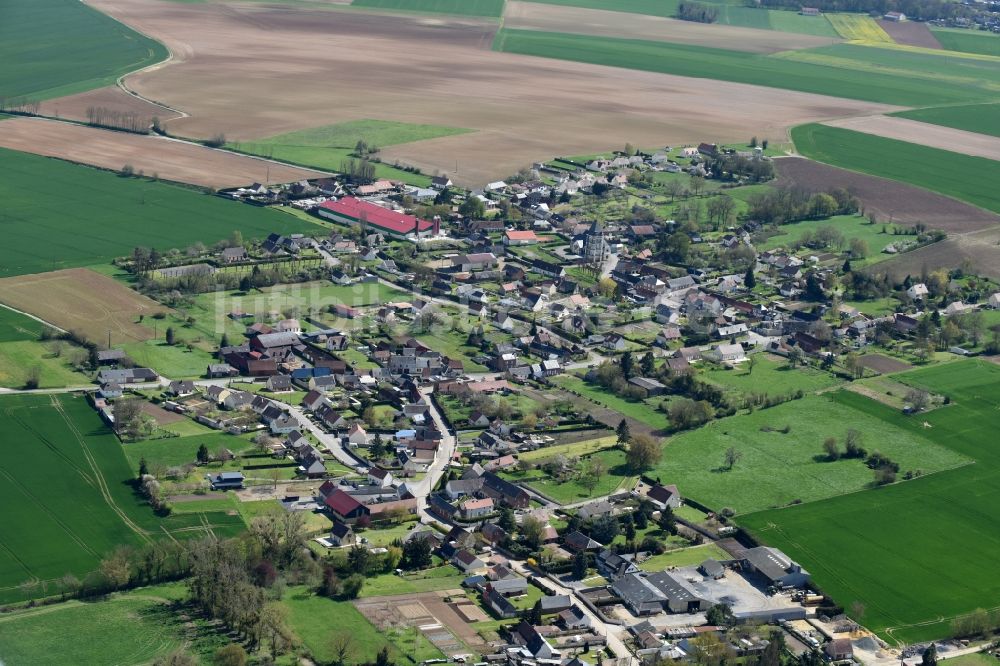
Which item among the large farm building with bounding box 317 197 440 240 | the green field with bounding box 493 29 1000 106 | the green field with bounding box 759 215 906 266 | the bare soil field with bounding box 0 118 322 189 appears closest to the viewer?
the large farm building with bounding box 317 197 440 240

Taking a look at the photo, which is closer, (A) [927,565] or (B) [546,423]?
(A) [927,565]

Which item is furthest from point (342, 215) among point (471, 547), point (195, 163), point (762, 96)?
point (762, 96)

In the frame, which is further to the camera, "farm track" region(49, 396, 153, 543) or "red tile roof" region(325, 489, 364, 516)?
"red tile roof" region(325, 489, 364, 516)

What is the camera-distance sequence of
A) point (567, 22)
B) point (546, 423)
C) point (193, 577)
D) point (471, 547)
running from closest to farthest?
point (193, 577) < point (471, 547) < point (546, 423) < point (567, 22)

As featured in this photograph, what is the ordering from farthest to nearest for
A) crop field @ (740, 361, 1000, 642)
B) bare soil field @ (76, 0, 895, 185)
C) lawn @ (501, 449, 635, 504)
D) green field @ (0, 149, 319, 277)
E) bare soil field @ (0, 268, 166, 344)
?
bare soil field @ (76, 0, 895, 185) → green field @ (0, 149, 319, 277) → bare soil field @ (0, 268, 166, 344) → lawn @ (501, 449, 635, 504) → crop field @ (740, 361, 1000, 642)

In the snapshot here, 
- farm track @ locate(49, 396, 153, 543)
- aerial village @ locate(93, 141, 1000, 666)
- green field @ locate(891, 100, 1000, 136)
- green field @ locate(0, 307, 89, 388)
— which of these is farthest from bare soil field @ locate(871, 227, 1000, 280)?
farm track @ locate(49, 396, 153, 543)

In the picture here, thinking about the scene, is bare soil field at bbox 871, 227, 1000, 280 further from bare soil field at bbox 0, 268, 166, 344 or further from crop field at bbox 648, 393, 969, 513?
bare soil field at bbox 0, 268, 166, 344

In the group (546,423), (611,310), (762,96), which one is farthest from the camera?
(762,96)

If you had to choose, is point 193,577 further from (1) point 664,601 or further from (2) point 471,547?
(1) point 664,601
